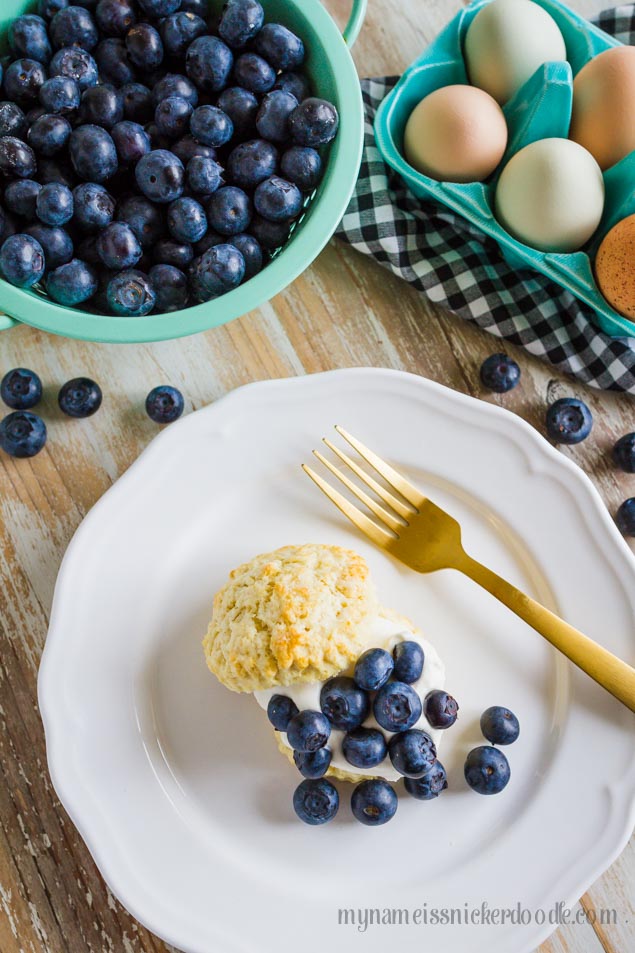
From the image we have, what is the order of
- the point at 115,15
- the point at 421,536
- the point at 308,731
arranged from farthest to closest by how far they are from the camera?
the point at 421,536
the point at 115,15
the point at 308,731

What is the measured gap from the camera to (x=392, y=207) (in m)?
1.28

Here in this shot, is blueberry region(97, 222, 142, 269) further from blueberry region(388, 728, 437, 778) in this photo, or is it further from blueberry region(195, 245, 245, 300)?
blueberry region(388, 728, 437, 778)

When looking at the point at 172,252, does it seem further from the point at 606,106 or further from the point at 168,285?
the point at 606,106

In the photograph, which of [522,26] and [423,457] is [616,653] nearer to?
[423,457]

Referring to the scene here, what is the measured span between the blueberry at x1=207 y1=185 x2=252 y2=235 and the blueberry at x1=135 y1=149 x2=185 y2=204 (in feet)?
0.15

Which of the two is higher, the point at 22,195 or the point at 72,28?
the point at 72,28

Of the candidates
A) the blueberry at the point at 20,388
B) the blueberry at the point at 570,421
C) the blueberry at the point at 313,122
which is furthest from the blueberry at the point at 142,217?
the blueberry at the point at 570,421

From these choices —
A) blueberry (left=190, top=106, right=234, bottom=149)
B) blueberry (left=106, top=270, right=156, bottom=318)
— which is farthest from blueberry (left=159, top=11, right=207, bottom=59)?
blueberry (left=106, top=270, right=156, bottom=318)

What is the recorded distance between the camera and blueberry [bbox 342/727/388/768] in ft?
3.11

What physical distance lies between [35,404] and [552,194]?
849 millimetres

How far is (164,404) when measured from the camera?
121 cm

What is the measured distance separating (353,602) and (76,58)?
0.79 meters

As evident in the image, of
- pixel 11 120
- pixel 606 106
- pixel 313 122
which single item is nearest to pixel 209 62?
pixel 313 122

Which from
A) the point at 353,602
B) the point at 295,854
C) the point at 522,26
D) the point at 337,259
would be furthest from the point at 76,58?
the point at 295,854
